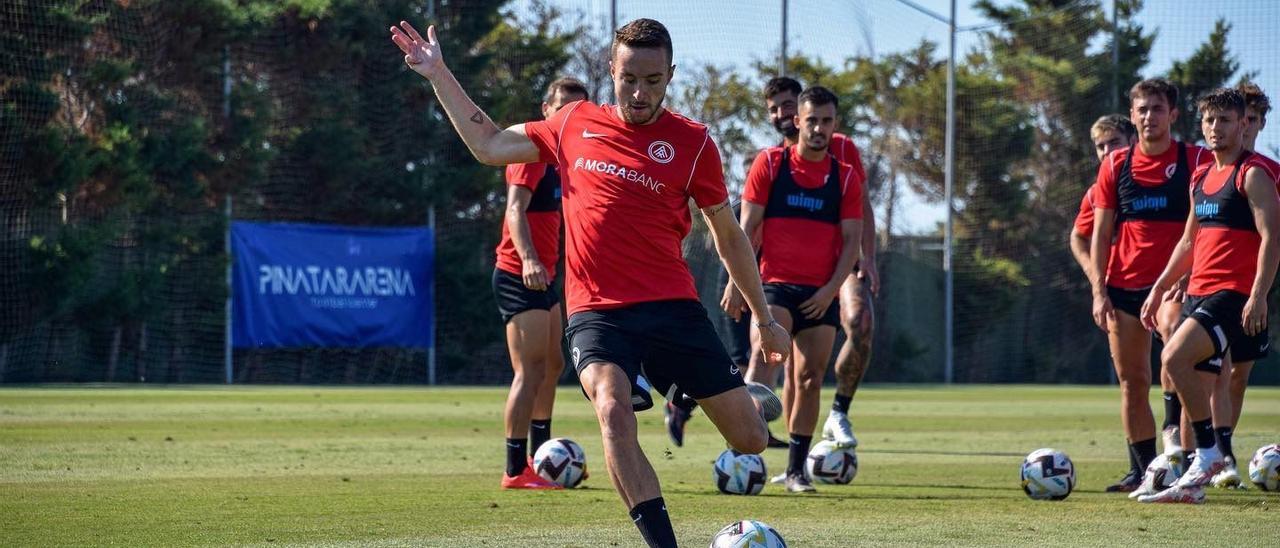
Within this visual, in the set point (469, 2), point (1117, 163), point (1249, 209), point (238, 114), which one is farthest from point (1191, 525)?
point (469, 2)

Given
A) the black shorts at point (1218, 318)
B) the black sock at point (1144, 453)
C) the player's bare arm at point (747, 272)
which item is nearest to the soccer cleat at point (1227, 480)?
the black sock at point (1144, 453)

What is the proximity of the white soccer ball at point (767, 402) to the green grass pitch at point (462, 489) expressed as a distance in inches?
19.8

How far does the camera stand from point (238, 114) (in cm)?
2655

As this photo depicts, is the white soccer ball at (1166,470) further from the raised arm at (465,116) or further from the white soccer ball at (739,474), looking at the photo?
the raised arm at (465,116)

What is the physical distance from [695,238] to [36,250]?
36.6 ft

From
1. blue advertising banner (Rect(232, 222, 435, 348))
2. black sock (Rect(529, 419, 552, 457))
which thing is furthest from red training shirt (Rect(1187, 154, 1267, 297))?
blue advertising banner (Rect(232, 222, 435, 348))

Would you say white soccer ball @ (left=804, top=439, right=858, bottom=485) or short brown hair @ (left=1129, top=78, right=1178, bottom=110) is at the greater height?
short brown hair @ (left=1129, top=78, right=1178, bottom=110)

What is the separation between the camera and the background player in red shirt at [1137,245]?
9.38 meters

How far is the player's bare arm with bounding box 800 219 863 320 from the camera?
9.38 meters

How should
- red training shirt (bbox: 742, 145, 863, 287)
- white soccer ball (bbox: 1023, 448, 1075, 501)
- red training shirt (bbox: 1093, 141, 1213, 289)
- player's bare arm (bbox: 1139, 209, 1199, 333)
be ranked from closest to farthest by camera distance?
white soccer ball (bbox: 1023, 448, 1075, 501) → player's bare arm (bbox: 1139, 209, 1199, 333) → red training shirt (bbox: 1093, 141, 1213, 289) → red training shirt (bbox: 742, 145, 863, 287)

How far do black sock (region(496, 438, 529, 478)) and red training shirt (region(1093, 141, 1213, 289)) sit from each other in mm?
3636

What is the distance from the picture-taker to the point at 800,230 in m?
9.77

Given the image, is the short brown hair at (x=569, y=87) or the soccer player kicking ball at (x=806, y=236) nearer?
the short brown hair at (x=569, y=87)

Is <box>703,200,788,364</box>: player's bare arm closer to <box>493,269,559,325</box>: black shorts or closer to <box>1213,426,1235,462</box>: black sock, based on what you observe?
<box>493,269,559,325</box>: black shorts
